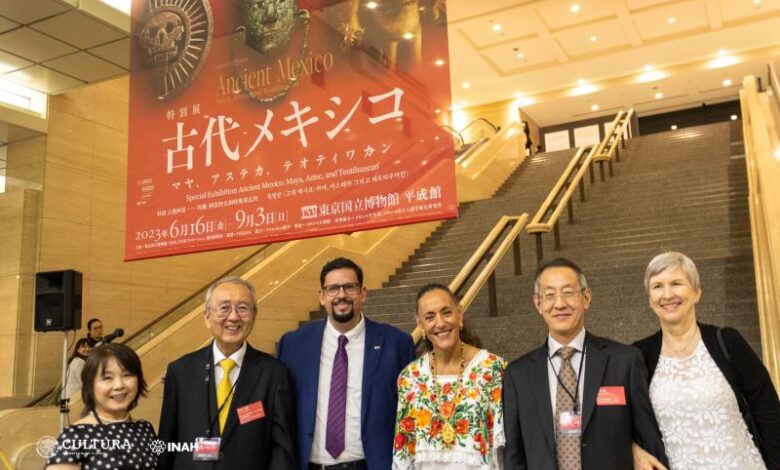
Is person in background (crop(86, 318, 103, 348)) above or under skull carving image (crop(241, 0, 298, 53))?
under

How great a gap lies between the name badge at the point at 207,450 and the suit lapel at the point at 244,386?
0.04m

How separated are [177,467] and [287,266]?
601cm

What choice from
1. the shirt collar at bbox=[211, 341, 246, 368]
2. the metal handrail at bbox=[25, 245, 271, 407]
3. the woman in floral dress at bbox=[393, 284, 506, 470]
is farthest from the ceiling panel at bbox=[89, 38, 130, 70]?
the woman in floral dress at bbox=[393, 284, 506, 470]

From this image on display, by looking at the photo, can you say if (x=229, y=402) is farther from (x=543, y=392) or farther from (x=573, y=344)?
(x=573, y=344)

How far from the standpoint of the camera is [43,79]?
→ 8945 millimetres

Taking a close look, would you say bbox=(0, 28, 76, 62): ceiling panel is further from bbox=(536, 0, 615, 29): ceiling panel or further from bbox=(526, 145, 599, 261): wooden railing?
bbox=(536, 0, 615, 29): ceiling panel

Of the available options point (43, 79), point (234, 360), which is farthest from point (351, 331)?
point (43, 79)

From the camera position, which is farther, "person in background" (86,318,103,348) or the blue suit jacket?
"person in background" (86,318,103,348)

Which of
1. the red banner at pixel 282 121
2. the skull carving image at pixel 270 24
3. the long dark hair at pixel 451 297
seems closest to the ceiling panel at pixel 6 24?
the red banner at pixel 282 121

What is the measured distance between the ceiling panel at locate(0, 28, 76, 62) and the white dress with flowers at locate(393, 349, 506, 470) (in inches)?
264

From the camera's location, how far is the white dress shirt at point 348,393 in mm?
3037

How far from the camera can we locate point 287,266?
29.1 ft

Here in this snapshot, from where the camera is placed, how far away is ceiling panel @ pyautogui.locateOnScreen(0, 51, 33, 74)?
26.7 ft

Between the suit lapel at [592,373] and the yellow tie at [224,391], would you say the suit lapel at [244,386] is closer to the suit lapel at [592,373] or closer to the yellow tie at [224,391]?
the yellow tie at [224,391]
